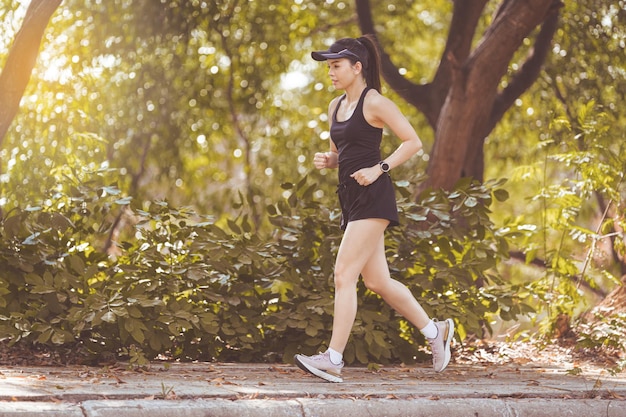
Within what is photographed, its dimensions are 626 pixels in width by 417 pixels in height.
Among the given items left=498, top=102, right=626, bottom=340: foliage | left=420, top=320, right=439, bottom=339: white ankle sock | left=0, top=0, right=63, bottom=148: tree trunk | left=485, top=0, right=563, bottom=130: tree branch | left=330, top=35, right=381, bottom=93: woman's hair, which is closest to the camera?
left=330, top=35, right=381, bottom=93: woman's hair

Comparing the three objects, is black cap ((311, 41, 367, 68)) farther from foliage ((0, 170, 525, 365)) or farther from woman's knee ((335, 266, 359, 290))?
foliage ((0, 170, 525, 365))

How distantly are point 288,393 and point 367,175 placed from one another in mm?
1257

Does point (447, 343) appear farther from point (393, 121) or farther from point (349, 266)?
point (393, 121)

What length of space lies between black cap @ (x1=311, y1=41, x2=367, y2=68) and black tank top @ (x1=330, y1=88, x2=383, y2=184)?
183 millimetres

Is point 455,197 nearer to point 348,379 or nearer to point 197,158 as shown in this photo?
point 348,379

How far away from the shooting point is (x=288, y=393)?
14.7 ft

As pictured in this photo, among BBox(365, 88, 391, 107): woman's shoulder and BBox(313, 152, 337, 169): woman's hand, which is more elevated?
BBox(365, 88, 391, 107): woman's shoulder

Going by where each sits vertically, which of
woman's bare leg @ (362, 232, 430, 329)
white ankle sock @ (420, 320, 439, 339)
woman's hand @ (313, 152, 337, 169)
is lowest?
white ankle sock @ (420, 320, 439, 339)

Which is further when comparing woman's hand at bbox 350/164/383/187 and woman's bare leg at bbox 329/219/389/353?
woman's bare leg at bbox 329/219/389/353

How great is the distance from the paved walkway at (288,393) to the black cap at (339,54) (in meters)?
1.78

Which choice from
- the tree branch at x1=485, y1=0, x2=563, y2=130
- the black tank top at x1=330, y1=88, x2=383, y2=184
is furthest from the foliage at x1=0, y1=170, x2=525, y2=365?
the tree branch at x1=485, y1=0, x2=563, y2=130

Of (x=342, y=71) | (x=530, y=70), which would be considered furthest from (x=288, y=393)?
(x=530, y=70)

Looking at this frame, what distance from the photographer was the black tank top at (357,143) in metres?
5.12

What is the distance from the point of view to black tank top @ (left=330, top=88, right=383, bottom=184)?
5117 mm
